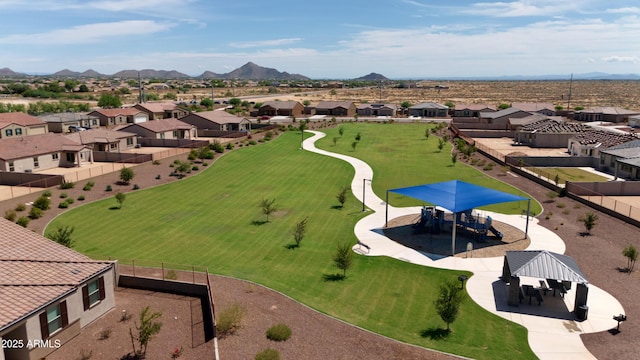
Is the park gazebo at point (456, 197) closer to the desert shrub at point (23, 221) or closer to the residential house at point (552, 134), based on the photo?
the desert shrub at point (23, 221)

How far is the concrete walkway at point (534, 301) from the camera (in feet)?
67.1

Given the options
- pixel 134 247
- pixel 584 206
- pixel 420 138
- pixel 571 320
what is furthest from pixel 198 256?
pixel 420 138

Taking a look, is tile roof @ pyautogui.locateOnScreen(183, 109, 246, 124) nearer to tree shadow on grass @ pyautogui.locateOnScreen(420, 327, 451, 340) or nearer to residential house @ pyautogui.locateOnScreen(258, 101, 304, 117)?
residential house @ pyautogui.locateOnScreen(258, 101, 304, 117)

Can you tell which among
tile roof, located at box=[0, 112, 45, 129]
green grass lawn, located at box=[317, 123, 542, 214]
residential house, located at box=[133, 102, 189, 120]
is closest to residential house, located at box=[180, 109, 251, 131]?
residential house, located at box=[133, 102, 189, 120]

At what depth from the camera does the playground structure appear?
33312 mm

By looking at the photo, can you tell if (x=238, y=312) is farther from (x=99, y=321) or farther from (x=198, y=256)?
(x=198, y=256)

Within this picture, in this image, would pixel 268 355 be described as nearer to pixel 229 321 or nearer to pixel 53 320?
pixel 229 321

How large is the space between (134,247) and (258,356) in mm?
17546

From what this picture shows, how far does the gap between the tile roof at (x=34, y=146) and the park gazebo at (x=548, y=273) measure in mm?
55176

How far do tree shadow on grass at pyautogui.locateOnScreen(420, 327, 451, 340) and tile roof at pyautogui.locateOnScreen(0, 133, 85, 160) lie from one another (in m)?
52.7

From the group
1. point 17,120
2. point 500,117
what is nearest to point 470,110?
point 500,117

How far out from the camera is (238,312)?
70.4 ft

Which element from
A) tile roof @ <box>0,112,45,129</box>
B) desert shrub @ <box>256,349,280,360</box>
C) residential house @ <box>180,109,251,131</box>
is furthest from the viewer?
residential house @ <box>180,109,251,131</box>

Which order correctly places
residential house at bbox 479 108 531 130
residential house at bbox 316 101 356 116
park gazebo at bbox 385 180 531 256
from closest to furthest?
park gazebo at bbox 385 180 531 256
residential house at bbox 479 108 531 130
residential house at bbox 316 101 356 116
